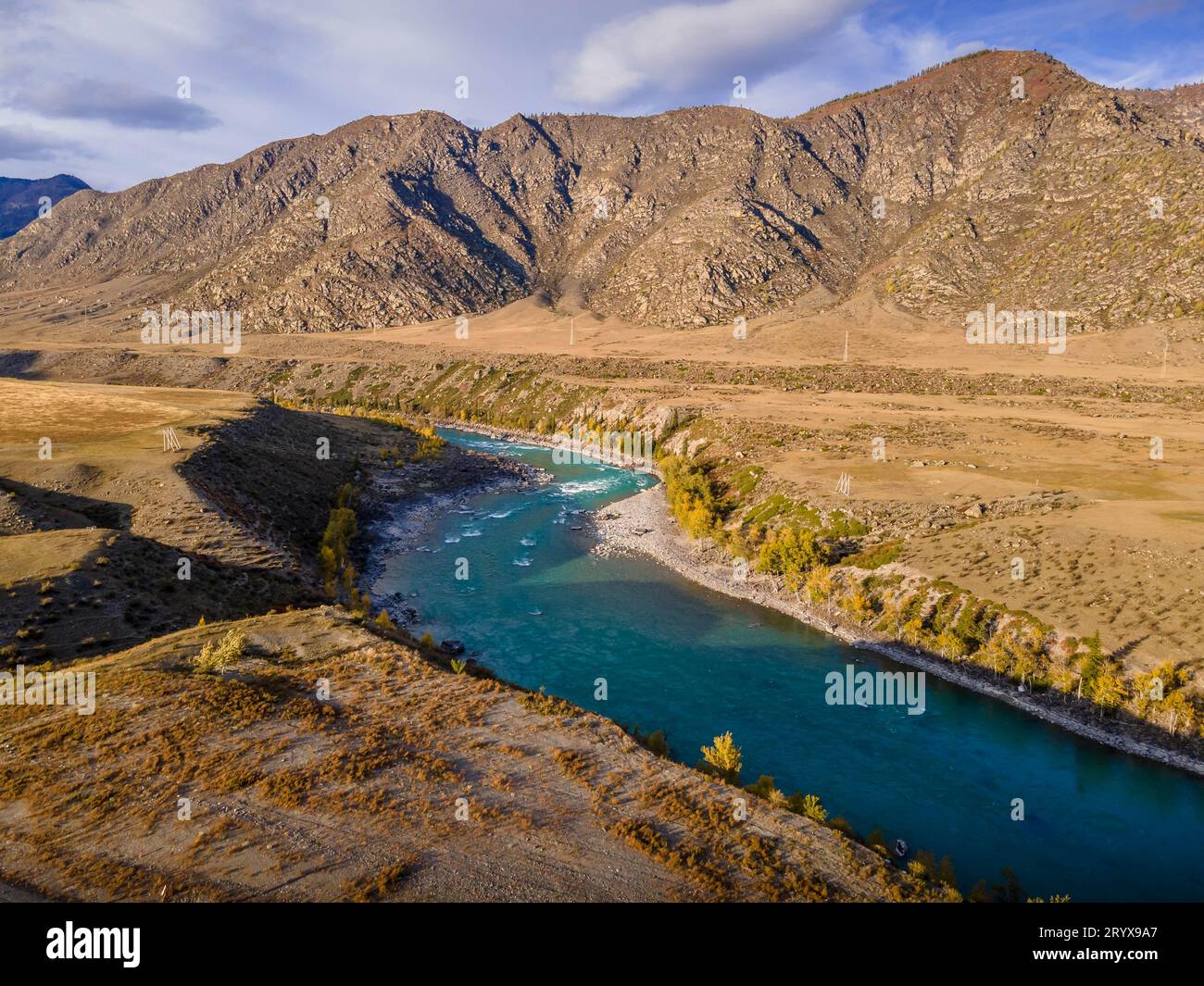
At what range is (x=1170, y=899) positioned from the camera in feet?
75.3

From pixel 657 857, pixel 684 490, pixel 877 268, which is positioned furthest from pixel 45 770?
pixel 877 268

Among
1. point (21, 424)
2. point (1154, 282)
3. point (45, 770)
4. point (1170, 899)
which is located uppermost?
point (1154, 282)

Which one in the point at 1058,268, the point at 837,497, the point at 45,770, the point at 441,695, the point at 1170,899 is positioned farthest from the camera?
the point at 1058,268

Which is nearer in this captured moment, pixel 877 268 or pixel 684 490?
pixel 684 490
